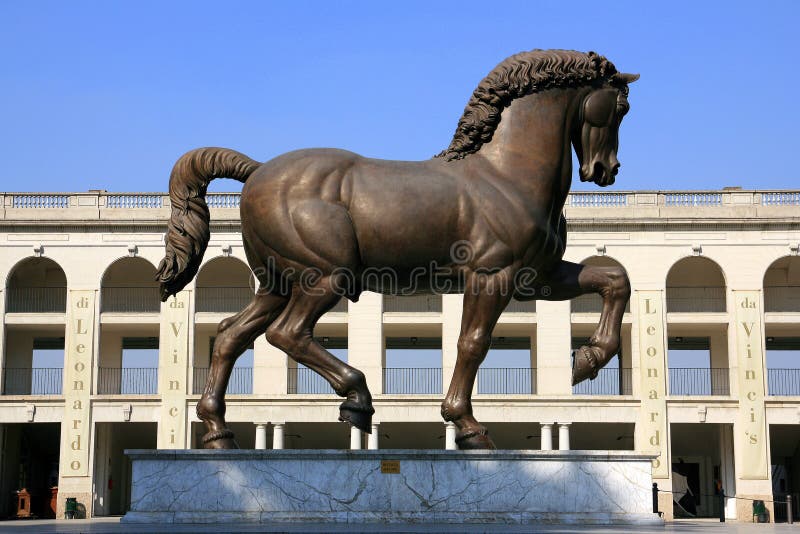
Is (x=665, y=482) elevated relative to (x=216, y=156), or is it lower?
lower

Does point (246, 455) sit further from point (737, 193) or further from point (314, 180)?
point (737, 193)

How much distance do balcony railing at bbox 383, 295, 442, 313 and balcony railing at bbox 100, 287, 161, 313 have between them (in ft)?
30.6

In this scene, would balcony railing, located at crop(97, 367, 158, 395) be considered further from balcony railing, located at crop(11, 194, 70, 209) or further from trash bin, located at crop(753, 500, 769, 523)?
trash bin, located at crop(753, 500, 769, 523)

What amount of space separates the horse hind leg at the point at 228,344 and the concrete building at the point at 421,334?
3388cm

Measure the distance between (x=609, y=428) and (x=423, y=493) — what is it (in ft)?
129

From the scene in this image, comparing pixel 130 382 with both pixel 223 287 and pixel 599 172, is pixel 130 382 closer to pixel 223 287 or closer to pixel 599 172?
pixel 223 287

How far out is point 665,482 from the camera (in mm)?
44906

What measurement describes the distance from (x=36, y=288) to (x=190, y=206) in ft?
131

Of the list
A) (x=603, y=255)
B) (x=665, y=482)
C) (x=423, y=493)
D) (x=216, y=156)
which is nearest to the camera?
(x=423, y=493)

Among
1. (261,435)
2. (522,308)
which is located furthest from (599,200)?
(261,435)

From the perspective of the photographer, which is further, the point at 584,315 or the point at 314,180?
the point at 584,315

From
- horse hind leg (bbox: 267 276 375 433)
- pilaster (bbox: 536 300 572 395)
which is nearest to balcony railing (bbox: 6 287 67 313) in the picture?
pilaster (bbox: 536 300 572 395)

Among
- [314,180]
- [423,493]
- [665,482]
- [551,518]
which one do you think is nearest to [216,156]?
[314,180]

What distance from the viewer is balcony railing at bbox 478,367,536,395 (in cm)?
4753
